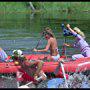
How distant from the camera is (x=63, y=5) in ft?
233

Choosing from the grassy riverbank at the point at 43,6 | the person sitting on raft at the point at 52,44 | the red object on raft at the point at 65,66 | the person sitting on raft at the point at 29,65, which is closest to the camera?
the person sitting on raft at the point at 29,65

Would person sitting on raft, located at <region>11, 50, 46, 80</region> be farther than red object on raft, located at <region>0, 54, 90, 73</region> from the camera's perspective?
No

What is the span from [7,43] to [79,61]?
37.0 feet

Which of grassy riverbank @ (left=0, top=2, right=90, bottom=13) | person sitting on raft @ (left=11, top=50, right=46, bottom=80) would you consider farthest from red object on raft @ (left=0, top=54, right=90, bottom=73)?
grassy riverbank @ (left=0, top=2, right=90, bottom=13)

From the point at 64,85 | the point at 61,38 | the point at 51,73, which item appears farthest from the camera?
the point at 61,38

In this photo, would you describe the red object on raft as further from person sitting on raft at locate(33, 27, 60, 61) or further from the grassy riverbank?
the grassy riverbank

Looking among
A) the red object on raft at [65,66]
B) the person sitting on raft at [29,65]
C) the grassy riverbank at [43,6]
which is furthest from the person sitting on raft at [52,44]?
the grassy riverbank at [43,6]

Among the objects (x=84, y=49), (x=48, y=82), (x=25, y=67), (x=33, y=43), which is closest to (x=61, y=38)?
(x=33, y=43)

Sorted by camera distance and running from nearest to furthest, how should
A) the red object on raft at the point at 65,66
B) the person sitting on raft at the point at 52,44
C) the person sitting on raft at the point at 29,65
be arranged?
the person sitting on raft at the point at 29,65 < the person sitting on raft at the point at 52,44 < the red object on raft at the point at 65,66

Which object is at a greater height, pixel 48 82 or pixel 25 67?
pixel 25 67

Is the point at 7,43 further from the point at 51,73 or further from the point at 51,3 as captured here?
the point at 51,3

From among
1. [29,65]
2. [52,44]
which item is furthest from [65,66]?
[29,65]

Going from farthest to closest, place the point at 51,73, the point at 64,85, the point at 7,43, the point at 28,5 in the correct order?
the point at 28,5, the point at 7,43, the point at 51,73, the point at 64,85

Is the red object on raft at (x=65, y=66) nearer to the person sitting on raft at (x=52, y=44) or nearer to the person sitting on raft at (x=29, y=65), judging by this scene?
the person sitting on raft at (x=52, y=44)
